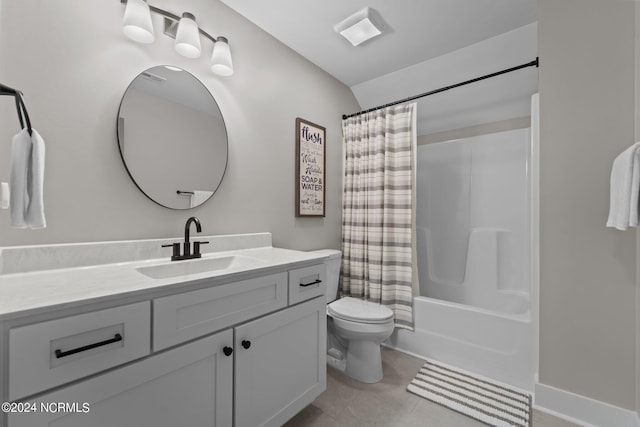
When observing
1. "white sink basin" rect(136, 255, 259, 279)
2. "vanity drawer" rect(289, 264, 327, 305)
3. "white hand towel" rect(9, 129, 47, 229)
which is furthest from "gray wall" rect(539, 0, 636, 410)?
"white hand towel" rect(9, 129, 47, 229)

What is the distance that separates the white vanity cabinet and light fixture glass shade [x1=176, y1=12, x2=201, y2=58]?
4.08 feet

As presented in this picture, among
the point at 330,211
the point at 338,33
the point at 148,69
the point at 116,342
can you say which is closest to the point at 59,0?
the point at 148,69

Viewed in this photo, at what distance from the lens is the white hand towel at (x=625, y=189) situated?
111 cm

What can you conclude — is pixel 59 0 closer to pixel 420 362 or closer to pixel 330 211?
pixel 330 211

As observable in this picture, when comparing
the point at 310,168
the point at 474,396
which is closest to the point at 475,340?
the point at 474,396

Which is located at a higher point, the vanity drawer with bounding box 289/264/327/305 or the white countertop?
the white countertop

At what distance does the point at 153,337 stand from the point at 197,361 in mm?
198

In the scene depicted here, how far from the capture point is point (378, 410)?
1.51m

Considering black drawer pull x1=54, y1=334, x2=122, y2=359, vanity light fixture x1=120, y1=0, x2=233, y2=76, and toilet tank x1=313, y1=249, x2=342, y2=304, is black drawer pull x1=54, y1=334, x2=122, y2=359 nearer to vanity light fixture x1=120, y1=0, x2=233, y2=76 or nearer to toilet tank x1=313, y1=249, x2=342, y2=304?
vanity light fixture x1=120, y1=0, x2=233, y2=76

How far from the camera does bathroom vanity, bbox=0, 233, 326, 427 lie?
25.5 inches

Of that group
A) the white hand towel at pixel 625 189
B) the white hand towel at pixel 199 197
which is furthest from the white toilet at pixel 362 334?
the white hand towel at pixel 625 189

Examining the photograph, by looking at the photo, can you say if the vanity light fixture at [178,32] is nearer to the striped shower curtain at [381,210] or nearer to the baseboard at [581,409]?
the striped shower curtain at [381,210]

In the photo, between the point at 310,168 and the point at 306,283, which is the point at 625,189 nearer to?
the point at 306,283

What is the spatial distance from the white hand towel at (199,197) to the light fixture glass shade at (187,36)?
0.74 meters
